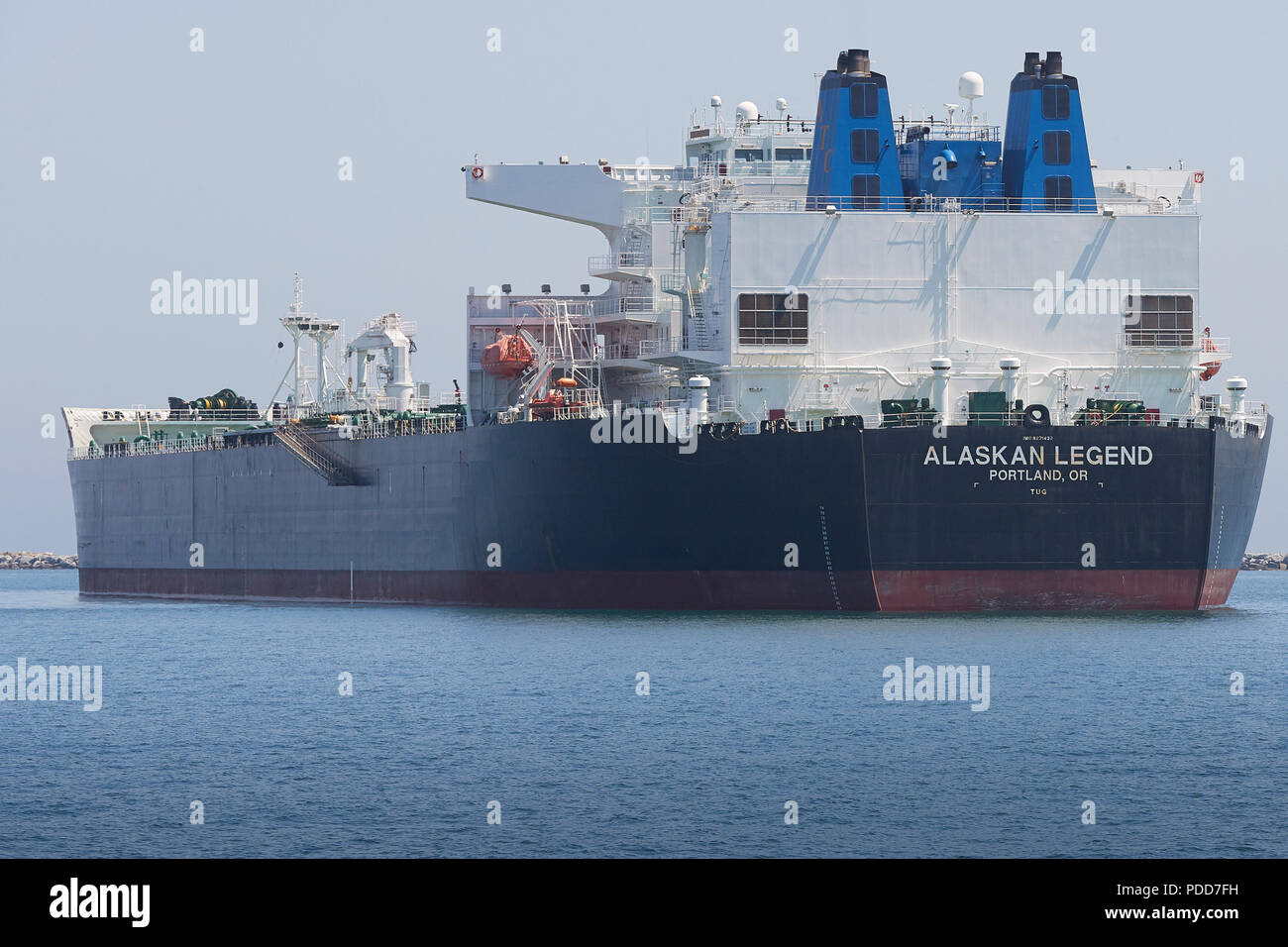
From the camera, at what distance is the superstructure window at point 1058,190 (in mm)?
43656

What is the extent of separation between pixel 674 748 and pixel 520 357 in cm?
2501

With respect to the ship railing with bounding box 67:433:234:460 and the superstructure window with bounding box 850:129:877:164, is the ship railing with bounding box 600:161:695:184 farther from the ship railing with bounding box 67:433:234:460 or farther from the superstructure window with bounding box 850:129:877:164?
the ship railing with bounding box 67:433:234:460

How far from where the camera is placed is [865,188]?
43.4 metres

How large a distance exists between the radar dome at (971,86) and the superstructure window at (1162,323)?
21.8 feet

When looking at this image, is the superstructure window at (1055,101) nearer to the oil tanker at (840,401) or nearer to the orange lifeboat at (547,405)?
the oil tanker at (840,401)

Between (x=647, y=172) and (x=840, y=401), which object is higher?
(x=647, y=172)

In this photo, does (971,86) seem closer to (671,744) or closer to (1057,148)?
(1057,148)

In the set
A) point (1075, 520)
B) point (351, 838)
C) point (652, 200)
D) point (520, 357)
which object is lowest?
point (351, 838)

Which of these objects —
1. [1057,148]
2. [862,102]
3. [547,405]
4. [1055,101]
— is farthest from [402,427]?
[1055,101]

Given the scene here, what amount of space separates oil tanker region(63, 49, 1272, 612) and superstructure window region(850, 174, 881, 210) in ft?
0.21

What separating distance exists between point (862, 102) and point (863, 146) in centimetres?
100
